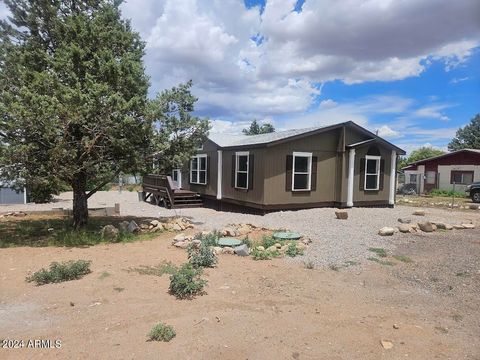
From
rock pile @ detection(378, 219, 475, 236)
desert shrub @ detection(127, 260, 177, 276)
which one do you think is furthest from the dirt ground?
rock pile @ detection(378, 219, 475, 236)

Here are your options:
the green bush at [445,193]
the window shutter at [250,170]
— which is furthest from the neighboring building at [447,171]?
the window shutter at [250,170]

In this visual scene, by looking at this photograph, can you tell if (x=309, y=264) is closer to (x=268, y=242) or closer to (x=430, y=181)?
(x=268, y=242)

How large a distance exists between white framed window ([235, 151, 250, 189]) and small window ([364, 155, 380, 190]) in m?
5.16

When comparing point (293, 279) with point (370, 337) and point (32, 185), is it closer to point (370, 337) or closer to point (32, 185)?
point (370, 337)

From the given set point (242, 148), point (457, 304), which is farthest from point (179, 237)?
point (242, 148)

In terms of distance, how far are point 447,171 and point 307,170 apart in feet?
65.7

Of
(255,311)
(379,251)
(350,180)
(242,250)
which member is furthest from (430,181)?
(255,311)

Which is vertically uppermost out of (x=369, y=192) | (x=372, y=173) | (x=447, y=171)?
(x=447, y=171)

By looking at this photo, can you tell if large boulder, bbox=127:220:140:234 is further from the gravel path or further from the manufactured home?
the manufactured home

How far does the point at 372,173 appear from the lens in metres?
15.2

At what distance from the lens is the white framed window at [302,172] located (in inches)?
531

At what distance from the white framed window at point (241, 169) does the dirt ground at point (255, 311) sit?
24.7 feet

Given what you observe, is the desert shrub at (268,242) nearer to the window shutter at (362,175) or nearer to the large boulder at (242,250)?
the large boulder at (242,250)

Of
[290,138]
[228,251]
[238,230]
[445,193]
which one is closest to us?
[228,251]
